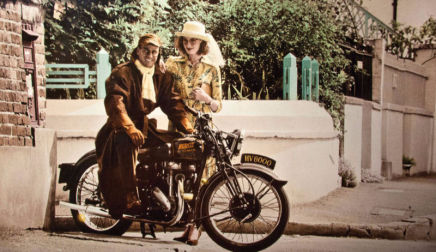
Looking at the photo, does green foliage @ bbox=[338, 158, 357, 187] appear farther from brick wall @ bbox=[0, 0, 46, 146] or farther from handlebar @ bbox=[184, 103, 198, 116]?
brick wall @ bbox=[0, 0, 46, 146]

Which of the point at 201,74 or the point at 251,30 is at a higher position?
the point at 251,30

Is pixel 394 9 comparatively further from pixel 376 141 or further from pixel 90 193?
pixel 90 193

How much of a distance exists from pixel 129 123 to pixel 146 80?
450 millimetres

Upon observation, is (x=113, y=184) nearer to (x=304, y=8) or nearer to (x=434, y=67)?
(x=304, y=8)

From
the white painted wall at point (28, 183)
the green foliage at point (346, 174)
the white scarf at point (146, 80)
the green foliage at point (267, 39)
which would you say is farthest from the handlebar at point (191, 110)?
the green foliage at point (346, 174)

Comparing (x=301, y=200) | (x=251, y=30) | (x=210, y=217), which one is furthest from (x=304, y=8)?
(x=210, y=217)

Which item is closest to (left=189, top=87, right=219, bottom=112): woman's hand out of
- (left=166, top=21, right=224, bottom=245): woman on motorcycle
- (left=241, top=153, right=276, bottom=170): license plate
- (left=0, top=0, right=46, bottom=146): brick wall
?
(left=166, top=21, right=224, bottom=245): woman on motorcycle

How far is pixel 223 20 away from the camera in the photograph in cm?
662

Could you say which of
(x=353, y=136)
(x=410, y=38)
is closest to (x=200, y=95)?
(x=353, y=136)

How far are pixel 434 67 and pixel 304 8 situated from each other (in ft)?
13.1

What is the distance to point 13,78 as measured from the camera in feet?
16.2

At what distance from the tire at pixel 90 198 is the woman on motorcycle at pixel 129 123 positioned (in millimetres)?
182

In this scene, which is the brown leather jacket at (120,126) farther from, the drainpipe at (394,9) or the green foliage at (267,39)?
the drainpipe at (394,9)

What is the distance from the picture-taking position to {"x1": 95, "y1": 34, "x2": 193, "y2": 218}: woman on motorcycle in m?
4.50
